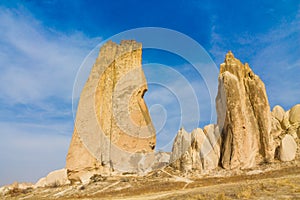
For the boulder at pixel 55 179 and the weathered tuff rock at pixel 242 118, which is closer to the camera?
the weathered tuff rock at pixel 242 118

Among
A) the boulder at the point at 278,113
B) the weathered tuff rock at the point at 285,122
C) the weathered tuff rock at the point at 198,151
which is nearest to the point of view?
the weathered tuff rock at the point at 198,151

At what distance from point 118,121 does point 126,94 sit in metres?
3.60

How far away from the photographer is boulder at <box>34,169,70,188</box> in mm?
32347

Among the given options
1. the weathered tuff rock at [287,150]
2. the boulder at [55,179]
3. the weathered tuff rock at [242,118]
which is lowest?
the boulder at [55,179]

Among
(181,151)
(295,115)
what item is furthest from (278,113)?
(181,151)

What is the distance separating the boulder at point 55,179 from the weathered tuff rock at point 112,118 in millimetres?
912

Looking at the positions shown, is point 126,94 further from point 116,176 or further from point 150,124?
point 116,176

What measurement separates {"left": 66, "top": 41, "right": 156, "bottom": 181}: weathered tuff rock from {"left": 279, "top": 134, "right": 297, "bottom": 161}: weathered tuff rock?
1481 cm

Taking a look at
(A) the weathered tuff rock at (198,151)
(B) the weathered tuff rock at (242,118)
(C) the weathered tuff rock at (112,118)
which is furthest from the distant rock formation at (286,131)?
(C) the weathered tuff rock at (112,118)

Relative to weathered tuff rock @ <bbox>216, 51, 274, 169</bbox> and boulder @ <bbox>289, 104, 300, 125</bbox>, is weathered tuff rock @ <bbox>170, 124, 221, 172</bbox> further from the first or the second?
boulder @ <bbox>289, 104, 300, 125</bbox>

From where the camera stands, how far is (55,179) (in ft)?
107

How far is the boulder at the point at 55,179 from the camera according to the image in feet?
106

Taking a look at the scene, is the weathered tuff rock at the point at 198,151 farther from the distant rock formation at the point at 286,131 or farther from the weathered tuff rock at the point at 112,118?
the distant rock formation at the point at 286,131

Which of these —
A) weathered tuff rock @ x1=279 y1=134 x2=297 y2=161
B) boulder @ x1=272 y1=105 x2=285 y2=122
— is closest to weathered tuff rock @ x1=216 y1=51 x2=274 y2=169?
weathered tuff rock @ x1=279 y1=134 x2=297 y2=161
